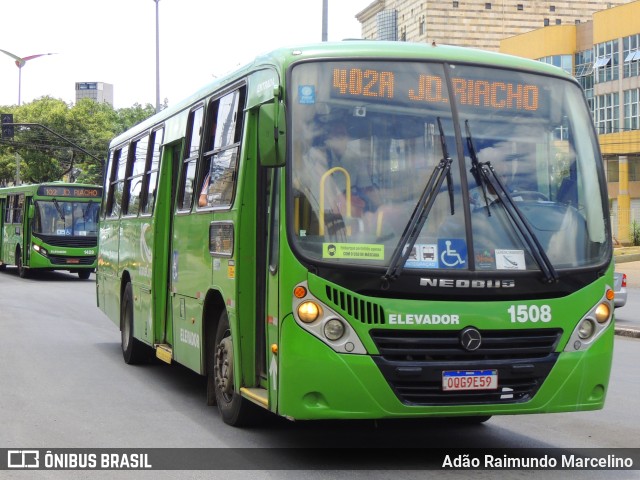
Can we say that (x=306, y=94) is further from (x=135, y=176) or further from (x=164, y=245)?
(x=135, y=176)

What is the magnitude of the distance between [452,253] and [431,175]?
0.55 m

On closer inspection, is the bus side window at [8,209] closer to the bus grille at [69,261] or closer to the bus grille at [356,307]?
the bus grille at [69,261]

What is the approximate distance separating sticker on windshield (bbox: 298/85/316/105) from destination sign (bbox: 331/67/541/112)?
144 mm

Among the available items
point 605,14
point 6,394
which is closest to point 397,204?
point 6,394

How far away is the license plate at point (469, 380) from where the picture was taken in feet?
24.0

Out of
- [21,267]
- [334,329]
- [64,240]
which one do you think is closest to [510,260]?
[334,329]

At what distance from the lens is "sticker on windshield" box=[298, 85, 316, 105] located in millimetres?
7676

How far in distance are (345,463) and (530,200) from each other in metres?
2.23

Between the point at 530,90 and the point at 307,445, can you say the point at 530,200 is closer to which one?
the point at 530,90

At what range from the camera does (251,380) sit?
8.41 metres

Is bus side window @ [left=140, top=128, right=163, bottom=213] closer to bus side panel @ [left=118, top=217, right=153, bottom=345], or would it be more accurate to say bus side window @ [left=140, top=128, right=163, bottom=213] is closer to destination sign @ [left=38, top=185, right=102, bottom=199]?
bus side panel @ [left=118, top=217, right=153, bottom=345]

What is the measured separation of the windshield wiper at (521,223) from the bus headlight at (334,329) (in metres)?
1.41

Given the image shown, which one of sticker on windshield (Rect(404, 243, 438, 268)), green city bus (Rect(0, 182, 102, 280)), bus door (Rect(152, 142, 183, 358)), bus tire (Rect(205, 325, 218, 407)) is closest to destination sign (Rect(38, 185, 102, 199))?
green city bus (Rect(0, 182, 102, 280))

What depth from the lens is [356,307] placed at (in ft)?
23.9
